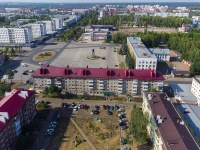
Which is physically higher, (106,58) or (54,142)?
(106,58)

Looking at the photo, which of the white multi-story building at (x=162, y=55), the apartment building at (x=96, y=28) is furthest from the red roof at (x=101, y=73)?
the apartment building at (x=96, y=28)

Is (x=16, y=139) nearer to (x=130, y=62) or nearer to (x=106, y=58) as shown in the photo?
(x=130, y=62)

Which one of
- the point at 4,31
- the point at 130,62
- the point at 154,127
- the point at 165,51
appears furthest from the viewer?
the point at 4,31

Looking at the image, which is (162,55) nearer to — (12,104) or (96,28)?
(12,104)

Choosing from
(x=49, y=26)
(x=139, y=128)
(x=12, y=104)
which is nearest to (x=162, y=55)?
(x=139, y=128)

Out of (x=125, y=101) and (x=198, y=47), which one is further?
(x=198, y=47)

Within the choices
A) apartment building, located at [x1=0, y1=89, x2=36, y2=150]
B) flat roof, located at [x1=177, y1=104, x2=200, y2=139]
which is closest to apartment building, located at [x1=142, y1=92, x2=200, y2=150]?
flat roof, located at [x1=177, y1=104, x2=200, y2=139]

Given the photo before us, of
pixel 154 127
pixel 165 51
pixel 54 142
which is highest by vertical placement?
pixel 165 51

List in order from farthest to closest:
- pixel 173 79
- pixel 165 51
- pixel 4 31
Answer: pixel 4 31, pixel 165 51, pixel 173 79

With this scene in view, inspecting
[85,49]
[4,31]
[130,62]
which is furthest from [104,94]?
[4,31]
